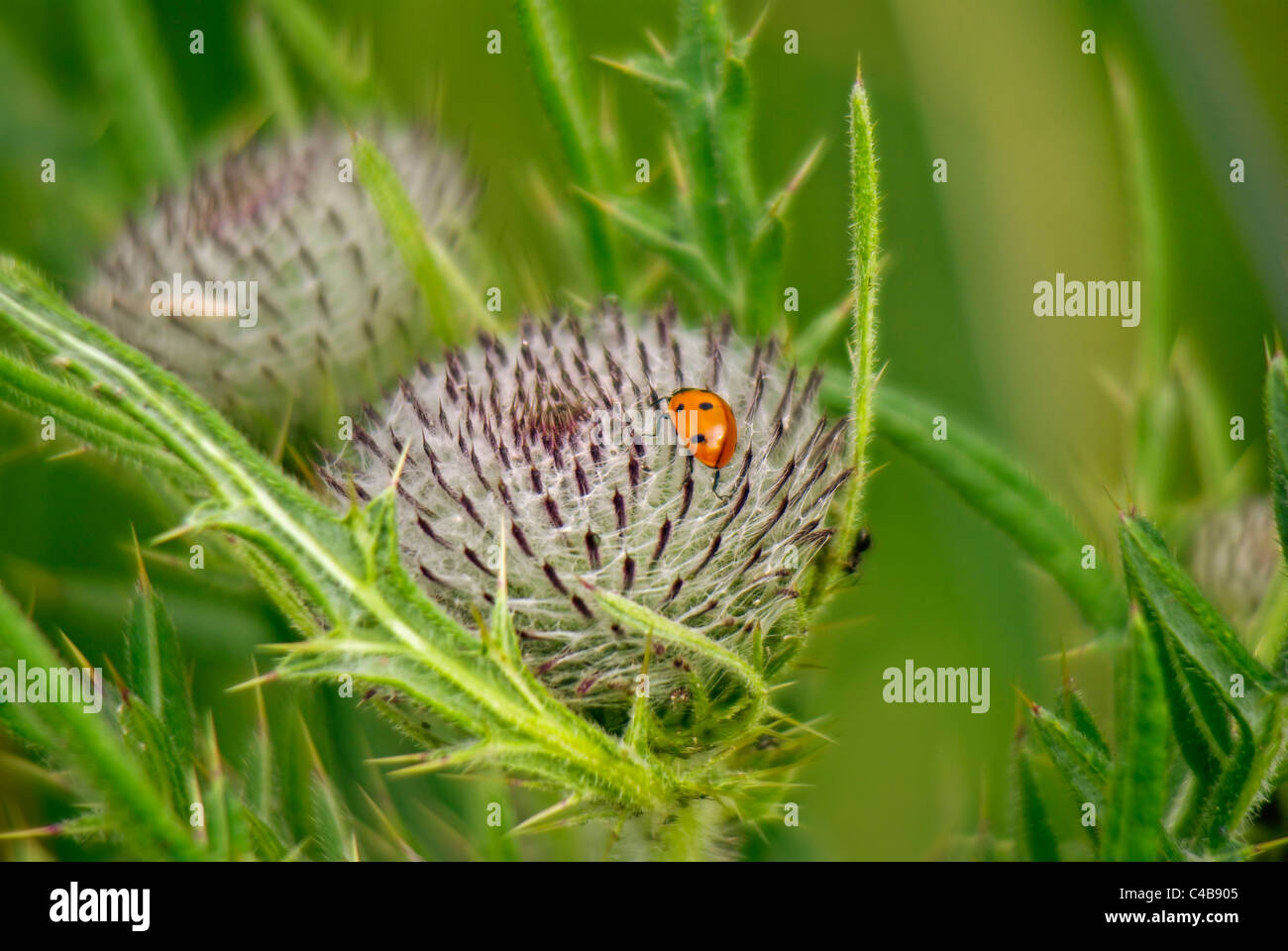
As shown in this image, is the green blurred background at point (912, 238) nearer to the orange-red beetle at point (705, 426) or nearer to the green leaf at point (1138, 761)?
the orange-red beetle at point (705, 426)

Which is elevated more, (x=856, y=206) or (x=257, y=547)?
(x=856, y=206)

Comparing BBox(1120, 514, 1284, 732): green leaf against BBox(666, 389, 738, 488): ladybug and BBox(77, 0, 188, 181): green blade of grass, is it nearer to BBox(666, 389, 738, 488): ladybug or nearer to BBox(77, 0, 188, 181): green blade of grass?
BBox(666, 389, 738, 488): ladybug

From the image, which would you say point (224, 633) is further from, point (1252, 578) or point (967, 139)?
point (967, 139)

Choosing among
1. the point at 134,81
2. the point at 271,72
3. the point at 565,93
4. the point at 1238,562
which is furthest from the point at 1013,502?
the point at 134,81

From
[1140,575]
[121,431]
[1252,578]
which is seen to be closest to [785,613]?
[1140,575]

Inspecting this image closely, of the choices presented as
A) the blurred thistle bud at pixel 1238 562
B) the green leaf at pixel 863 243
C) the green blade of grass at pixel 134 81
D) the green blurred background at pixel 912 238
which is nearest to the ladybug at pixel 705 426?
the green leaf at pixel 863 243
